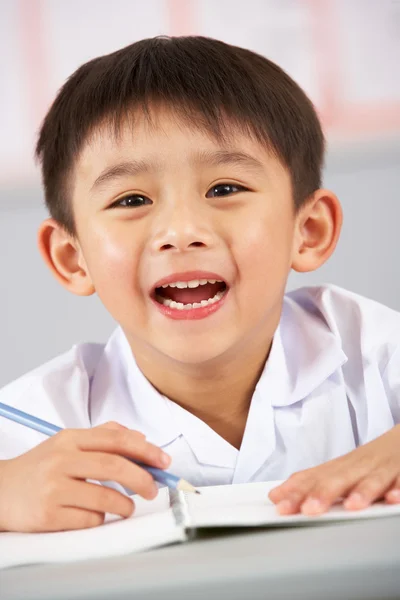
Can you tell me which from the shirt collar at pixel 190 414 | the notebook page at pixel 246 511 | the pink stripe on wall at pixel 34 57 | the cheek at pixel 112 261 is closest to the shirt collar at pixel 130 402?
the shirt collar at pixel 190 414

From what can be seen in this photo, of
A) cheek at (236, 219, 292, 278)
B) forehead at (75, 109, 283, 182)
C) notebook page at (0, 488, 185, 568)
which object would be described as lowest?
notebook page at (0, 488, 185, 568)

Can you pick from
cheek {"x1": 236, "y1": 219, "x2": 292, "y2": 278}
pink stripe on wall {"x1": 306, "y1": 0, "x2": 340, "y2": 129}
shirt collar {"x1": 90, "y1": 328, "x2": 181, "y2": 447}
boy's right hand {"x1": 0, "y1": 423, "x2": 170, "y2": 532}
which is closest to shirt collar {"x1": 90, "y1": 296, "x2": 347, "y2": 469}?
shirt collar {"x1": 90, "y1": 328, "x2": 181, "y2": 447}

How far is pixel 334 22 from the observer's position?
3.98 feet

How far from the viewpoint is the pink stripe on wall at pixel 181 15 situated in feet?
3.96

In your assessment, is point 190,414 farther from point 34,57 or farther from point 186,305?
point 34,57

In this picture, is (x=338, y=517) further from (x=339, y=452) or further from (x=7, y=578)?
(x=339, y=452)

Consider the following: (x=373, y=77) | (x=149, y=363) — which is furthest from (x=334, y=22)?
(x=149, y=363)

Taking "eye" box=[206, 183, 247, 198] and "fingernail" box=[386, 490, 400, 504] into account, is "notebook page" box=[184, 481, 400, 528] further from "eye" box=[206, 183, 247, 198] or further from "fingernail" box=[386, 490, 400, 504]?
"eye" box=[206, 183, 247, 198]

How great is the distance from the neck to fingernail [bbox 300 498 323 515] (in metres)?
0.32

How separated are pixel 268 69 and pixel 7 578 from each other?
0.54 m

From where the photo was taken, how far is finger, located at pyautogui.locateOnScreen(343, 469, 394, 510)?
47 centimetres

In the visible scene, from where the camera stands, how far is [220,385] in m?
0.79

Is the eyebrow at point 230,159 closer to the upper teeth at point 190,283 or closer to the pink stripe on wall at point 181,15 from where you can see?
the upper teeth at point 190,283

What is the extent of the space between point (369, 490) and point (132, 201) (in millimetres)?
309
